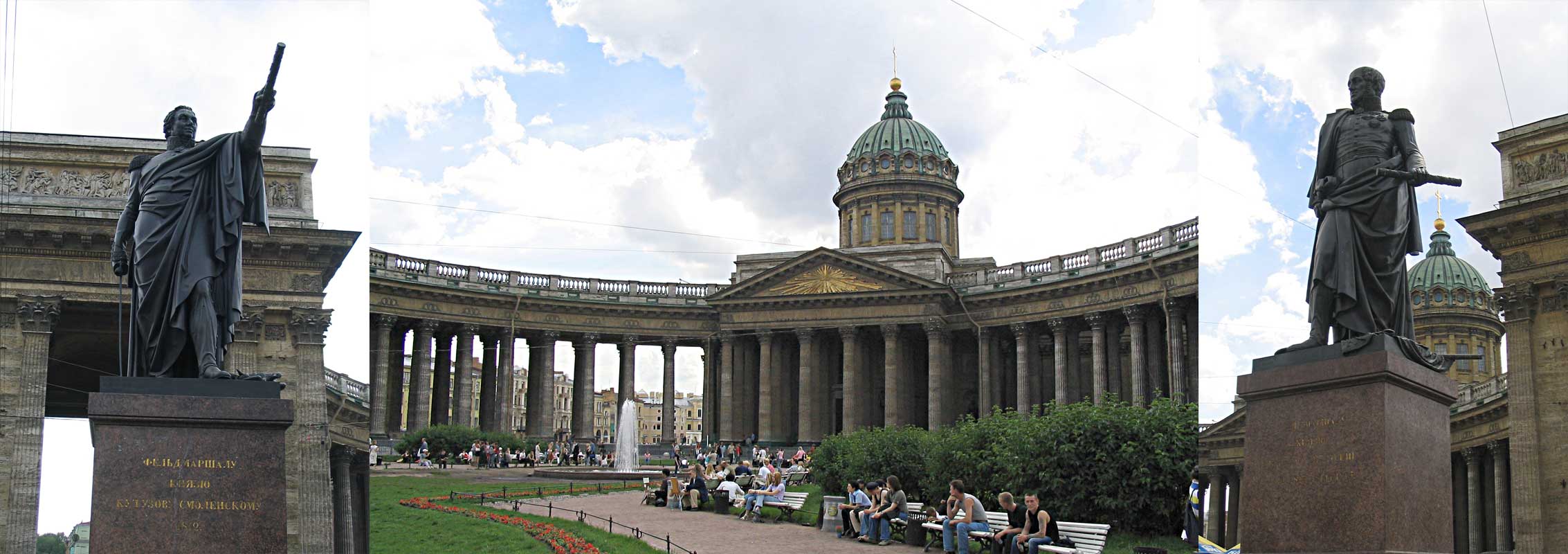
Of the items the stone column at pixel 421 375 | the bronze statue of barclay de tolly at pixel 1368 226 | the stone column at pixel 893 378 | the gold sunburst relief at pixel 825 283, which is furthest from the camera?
the gold sunburst relief at pixel 825 283

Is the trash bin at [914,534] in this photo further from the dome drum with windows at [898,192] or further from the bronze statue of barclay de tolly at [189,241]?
the dome drum with windows at [898,192]

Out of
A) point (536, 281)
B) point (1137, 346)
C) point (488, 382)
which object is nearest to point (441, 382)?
point (488, 382)

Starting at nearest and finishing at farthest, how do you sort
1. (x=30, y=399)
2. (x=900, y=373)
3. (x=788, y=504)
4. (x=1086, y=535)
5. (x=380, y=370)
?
(x=1086, y=535), (x=788, y=504), (x=30, y=399), (x=380, y=370), (x=900, y=373)

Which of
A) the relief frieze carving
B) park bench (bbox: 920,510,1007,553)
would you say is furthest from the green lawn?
the relief frieze carving

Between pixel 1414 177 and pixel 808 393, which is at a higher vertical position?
pixel 1414 177

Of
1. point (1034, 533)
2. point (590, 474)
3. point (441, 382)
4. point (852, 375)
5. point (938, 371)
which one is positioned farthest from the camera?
point (441, 382)

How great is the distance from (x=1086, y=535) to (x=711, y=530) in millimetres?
6103

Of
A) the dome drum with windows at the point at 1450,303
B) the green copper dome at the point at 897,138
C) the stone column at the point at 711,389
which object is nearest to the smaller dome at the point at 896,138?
the green copper dome at the point at 897,138

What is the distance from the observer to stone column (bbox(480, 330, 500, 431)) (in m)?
52.1

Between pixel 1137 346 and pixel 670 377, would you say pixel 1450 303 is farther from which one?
pixel 670 377

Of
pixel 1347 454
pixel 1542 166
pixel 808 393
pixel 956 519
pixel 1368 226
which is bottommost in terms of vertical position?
pixel 956 519

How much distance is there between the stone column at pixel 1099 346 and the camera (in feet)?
154

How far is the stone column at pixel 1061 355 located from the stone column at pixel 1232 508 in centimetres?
3445

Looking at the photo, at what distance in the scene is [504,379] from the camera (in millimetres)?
51781
